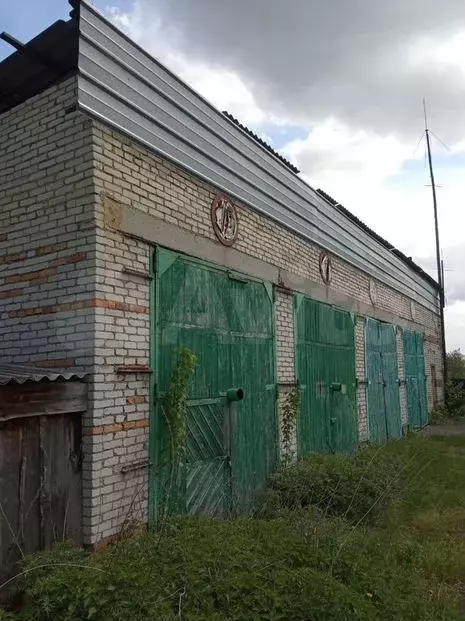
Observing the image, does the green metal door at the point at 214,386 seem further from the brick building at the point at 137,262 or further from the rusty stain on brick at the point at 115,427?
the rusty stain on brick at the point at 115,427

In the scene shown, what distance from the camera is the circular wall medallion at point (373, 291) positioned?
11.8m

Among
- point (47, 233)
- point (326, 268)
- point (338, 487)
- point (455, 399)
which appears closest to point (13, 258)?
point (47, 233)

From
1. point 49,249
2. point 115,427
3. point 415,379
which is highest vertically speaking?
point 49,249

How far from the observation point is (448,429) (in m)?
15.1

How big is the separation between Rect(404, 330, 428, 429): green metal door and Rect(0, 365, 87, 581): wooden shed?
11822mm

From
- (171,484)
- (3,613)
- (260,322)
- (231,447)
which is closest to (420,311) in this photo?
(260,322)

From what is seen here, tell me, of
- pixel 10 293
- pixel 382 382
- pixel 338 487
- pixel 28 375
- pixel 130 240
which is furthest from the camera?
pixel 382 382

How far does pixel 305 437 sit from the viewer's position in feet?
25.2

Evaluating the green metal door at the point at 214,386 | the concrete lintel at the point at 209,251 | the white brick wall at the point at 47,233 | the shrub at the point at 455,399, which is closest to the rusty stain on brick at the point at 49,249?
the white brick wall at the point at 47,233

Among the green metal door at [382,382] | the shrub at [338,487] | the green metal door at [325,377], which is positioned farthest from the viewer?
the green metal door at [382,382]

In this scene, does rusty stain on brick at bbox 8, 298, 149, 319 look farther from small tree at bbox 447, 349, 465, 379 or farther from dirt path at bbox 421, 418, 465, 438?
small tree at bbox 447, 349, 465, 379

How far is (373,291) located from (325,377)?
13.4 ft

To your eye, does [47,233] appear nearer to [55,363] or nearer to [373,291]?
[55,363]

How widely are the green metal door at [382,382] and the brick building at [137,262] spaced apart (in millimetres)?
3857
